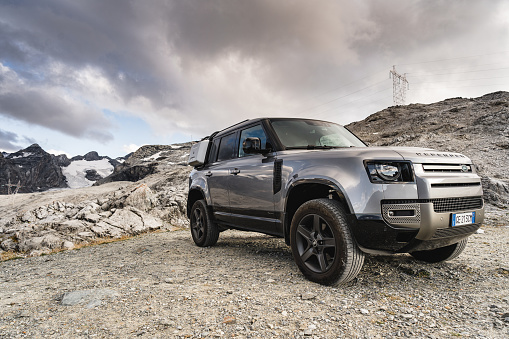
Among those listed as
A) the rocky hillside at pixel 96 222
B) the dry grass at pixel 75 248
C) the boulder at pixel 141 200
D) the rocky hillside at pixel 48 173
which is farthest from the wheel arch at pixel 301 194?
the rocky hillside at pixel 48 173

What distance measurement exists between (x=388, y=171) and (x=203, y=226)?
141 inches

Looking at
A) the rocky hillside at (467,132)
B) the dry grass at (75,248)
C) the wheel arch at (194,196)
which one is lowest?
the dry grass at (75,248)

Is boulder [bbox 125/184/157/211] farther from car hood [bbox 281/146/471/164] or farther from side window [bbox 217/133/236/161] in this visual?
car hood [bbox 281/146/471/164]

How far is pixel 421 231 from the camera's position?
2.58 metres

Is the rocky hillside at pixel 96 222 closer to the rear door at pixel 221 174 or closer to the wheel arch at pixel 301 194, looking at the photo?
the rear door at pixel 221 174

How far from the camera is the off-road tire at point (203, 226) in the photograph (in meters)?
5.23

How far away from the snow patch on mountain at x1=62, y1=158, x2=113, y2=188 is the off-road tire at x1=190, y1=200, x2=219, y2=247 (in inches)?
7276

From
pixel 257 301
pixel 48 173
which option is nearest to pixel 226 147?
pixel 257 301

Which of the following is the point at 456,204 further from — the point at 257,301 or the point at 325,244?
the point at 257,301

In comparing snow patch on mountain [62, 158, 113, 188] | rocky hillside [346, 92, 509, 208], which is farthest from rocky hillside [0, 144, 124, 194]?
rocky hillside [346, 92, 509, 208]

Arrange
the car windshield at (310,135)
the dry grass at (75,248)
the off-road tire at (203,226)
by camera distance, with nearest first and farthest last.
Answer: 1. the car windshield at (310,135)
2. the off-road tire at (203,226)
3. the dry grass at (75,248)

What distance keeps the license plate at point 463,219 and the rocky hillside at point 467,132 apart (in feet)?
24.5

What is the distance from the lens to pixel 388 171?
2.66 metres

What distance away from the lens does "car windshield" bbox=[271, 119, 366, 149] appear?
151 inches
